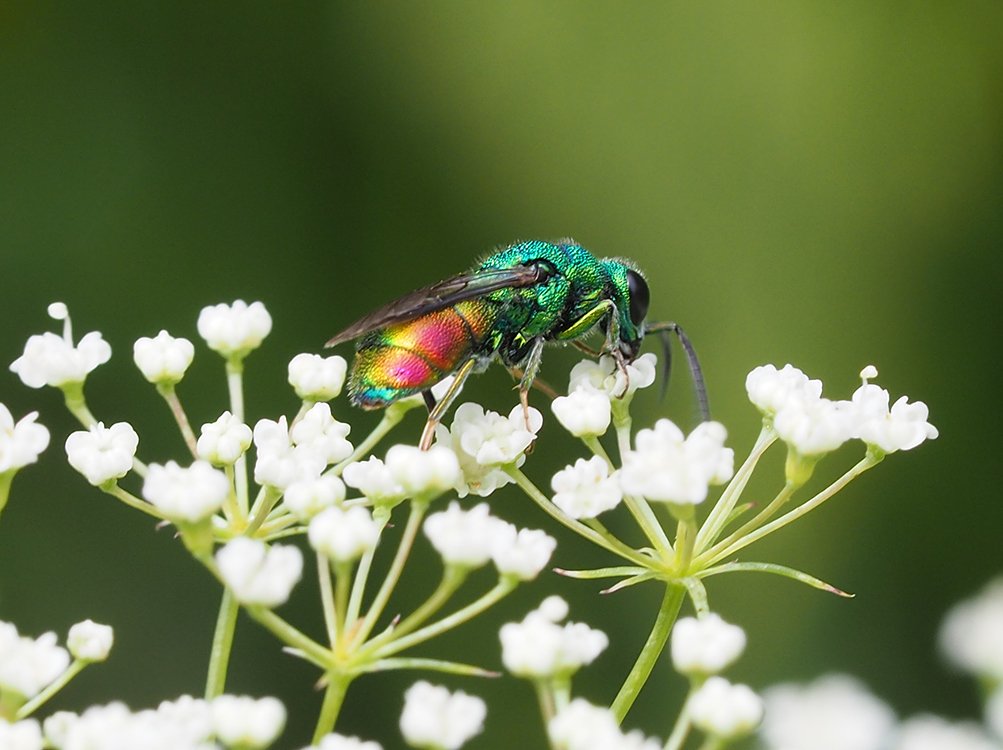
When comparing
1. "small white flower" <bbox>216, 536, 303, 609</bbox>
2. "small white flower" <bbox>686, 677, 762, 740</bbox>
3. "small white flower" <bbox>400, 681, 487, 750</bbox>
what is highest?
"small white flower" <bbox>216, 536, 303, 609</bbox>

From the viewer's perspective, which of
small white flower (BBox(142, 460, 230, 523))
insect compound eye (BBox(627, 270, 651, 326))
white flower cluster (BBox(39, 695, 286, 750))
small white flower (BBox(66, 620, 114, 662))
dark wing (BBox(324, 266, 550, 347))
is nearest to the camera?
white flower cluster (BBox(39, 695, 286, 750))

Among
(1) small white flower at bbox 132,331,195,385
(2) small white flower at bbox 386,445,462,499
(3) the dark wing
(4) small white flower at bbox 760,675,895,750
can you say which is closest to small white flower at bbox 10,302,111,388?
(1) small white flower at bbox 132,331,195,385

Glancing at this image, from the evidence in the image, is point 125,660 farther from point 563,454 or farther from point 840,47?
point 840,47

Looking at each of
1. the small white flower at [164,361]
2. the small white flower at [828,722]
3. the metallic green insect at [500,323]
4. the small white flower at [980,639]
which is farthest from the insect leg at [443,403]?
the small white flower at [980,639]

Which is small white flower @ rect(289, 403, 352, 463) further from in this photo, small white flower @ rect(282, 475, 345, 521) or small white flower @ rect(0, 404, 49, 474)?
small white flower @ rect(0, 404, 49, 474)

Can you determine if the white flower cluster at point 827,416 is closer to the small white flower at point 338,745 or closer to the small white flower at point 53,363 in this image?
the small white flower at point 338,745
